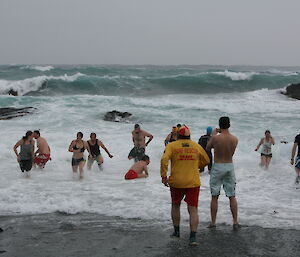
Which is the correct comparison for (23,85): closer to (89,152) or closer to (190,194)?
(89,152)

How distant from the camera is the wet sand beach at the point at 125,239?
18.5 feet

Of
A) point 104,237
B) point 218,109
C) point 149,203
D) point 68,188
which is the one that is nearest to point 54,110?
point 218,109

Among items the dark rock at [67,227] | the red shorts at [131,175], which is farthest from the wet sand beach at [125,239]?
the red shorts at [131,175]

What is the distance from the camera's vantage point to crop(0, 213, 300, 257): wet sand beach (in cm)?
564

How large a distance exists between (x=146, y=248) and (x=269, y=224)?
2352 millimetres

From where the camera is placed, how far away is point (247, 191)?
9703 millimetres

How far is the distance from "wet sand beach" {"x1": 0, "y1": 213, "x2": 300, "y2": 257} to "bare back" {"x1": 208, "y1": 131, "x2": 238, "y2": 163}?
3.85 ft

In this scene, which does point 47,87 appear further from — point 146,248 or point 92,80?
point 146,248

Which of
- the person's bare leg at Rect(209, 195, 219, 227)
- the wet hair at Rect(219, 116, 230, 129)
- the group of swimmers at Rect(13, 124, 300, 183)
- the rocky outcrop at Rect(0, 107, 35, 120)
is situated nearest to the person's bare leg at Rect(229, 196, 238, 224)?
the person's bare leg at Rect(209, 195, 219, 227)

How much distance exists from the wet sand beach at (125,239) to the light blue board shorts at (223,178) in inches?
25.4

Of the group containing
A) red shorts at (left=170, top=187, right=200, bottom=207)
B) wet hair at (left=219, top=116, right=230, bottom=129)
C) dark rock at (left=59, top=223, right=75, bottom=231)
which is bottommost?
dark rock at (left=59, top=223, right=75, bottom=231)

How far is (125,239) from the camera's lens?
6156mm

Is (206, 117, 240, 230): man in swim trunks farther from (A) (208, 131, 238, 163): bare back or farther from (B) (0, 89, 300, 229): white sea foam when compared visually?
(B) (0, 89, 300, 229): white sea foam

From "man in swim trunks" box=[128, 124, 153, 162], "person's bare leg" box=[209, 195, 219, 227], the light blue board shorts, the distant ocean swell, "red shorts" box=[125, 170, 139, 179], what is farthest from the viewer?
the distant ocean swell
